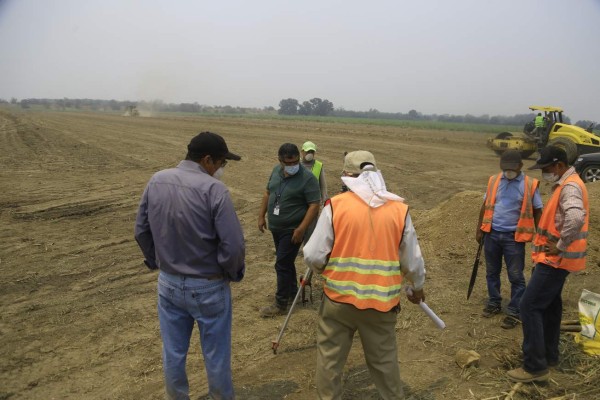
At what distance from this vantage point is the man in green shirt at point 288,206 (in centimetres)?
481

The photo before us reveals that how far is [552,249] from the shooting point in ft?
11.7

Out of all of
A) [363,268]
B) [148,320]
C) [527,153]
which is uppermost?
[363,268]

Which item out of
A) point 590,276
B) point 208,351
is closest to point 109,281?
point 208,351

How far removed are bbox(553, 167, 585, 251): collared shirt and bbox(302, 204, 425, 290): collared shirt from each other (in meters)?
1.38

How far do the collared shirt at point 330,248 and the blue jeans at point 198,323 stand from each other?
63cm

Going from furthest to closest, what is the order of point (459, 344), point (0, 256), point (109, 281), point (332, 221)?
point (0, 256) < point (109, 281) < point (459, 344) < point (332, 221)

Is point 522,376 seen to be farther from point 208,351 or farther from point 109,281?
point 109,281

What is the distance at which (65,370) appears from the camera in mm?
3977

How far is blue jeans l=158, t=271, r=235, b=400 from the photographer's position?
2852 mm

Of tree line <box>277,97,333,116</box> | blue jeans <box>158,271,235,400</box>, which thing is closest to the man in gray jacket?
blue jeans <box>158,271,235,400</box>

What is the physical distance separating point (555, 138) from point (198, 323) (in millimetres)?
19640

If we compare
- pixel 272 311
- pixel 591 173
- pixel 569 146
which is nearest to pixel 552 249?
pixel 272 311

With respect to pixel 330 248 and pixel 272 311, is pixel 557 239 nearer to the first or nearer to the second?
pixel 330 248

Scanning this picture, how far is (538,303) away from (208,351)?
8.94 feet
